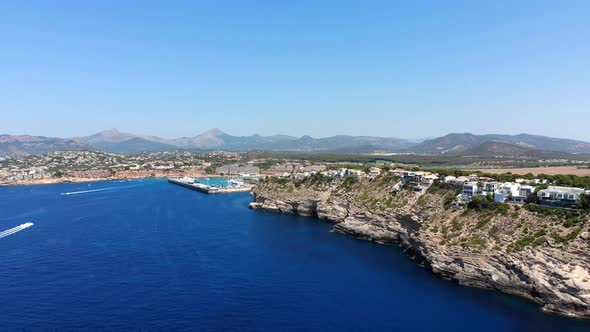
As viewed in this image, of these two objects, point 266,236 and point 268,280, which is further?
point 266,236

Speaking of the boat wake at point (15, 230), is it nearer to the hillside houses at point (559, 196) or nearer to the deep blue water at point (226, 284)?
the deep blue water at point (226, 284)

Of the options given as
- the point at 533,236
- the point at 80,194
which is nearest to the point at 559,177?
the point at 533,236

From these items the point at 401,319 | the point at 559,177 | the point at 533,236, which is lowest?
the point at 401,319

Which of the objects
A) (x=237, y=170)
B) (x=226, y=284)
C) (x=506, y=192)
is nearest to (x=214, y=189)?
(x=237, y=170)

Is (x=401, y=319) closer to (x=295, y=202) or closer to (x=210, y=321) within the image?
(x=210, y=321)

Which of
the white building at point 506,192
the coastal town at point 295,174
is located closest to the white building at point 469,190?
the coastal town at point 295,174

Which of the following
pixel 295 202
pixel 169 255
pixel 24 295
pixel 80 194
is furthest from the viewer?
pixel 80 194

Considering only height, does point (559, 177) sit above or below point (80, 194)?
above
